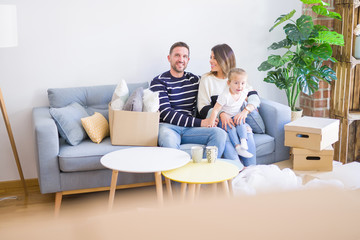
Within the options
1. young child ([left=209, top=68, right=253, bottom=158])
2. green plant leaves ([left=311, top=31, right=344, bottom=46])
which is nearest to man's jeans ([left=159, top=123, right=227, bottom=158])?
young child ([left=209, top=68, right=253, bottom=158])

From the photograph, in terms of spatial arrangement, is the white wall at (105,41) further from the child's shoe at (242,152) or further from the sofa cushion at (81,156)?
the child's shoe at (242,152)

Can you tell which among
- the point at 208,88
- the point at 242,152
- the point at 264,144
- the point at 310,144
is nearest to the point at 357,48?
the point at 310,144

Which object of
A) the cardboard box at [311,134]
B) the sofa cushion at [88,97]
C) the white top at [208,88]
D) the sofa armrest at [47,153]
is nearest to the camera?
the sofa armrest at [47,153]

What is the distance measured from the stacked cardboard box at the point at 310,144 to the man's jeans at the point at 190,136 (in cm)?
55

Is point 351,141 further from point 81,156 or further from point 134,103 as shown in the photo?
point 81,156

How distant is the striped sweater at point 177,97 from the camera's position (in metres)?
3.08

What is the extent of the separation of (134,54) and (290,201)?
11.0 ft

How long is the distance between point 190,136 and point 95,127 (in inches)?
27.8

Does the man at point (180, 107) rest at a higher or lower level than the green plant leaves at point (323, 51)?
lower

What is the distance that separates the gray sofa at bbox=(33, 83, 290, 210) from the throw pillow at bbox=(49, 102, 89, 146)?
5 cm

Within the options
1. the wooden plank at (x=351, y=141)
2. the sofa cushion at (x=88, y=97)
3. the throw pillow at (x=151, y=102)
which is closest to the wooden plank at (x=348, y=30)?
the wooden plank at (x=351, y=141)

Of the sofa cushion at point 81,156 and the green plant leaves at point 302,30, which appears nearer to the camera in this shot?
the sofa cushion at point 81,156

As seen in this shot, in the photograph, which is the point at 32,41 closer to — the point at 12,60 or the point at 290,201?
the point at 12,60

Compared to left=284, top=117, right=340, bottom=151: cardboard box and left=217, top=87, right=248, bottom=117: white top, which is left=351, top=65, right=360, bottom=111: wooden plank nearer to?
left=284, top=117, right=340, bottom=151: cardboard box
